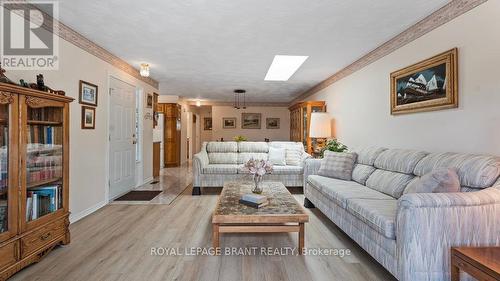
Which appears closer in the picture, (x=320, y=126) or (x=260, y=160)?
(x=260, y=160)

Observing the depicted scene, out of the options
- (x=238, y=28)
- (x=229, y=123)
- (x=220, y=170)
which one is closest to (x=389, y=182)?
(x=238, y=28)

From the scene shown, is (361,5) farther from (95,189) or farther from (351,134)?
(95,189)

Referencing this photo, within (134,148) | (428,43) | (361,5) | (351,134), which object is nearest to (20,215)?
(134,148)

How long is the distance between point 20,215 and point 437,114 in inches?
151

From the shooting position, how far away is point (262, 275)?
2.00 m

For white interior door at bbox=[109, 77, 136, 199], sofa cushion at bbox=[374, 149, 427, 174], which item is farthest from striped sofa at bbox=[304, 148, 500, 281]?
white interior door at bbox=[109, 77, 136, 199]

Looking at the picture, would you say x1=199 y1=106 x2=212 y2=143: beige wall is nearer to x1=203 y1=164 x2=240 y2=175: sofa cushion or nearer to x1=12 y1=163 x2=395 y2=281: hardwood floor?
x1=203 y1=164 x2=240 y2=175: sofa cushion

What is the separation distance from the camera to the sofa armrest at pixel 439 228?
1636mm

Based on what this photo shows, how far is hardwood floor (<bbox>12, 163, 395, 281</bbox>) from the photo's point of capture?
200 cm

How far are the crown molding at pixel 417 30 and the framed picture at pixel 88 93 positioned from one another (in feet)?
13.2

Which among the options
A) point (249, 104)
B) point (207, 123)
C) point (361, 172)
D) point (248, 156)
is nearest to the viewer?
point (361, 172)

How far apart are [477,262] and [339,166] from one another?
2149 millimetres

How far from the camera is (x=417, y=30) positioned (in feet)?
9.37

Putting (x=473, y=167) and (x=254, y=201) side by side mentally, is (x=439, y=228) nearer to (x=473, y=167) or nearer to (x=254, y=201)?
(x=473, y=167)
